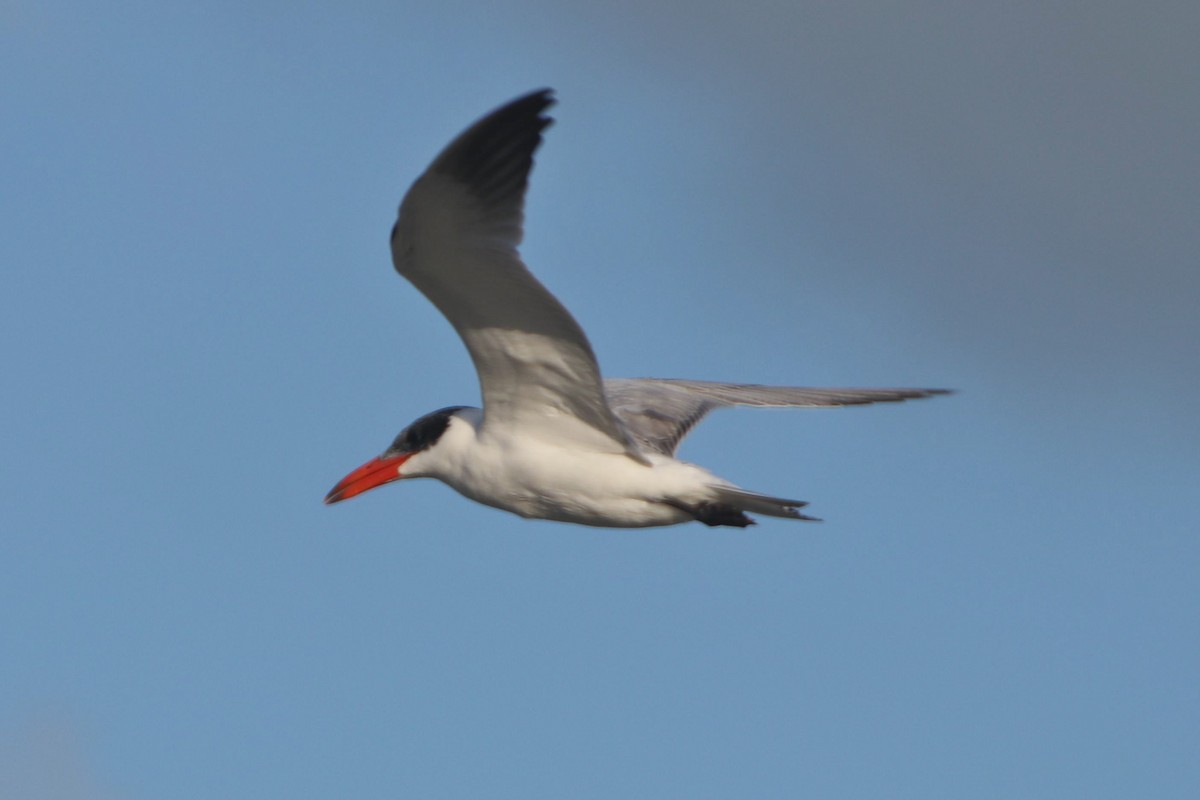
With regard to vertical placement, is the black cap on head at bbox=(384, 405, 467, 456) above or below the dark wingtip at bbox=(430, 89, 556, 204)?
below

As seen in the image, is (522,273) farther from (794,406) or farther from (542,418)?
(794,406)

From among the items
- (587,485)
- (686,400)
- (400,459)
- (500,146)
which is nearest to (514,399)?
(587,485)

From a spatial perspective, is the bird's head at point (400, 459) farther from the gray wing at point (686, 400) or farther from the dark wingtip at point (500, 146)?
the dark wingtip at point (500, 146)

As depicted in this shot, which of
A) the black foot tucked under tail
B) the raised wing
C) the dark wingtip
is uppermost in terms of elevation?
the dark wingtip

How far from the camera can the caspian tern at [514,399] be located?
33.5 feet

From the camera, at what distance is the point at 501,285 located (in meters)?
10.8

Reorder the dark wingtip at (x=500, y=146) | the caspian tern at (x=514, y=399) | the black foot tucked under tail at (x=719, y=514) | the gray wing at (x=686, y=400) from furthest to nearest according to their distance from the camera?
1. the gray wing at (x=686, y=400)
2. the black foot tucked under tail at (x=719, y=514)
3. the caspian tern at (x=514, y=399)
4. the dark wingtip at (x=500, y=146)

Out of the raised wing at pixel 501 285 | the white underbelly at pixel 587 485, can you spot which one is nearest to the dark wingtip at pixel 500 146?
the raised wing at pixel 501 285

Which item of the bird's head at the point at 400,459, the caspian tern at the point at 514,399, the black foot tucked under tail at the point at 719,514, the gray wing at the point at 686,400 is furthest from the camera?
the gray wing at the point at 686,400

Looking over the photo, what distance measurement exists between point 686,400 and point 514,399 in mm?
3137

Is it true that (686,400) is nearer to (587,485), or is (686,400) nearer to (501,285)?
(587,485)

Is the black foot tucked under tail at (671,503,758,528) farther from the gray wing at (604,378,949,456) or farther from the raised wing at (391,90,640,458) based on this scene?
the gray wing at (604,378,949,456)

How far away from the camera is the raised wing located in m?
10.1

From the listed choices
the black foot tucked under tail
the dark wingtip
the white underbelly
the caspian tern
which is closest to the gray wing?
the caspian tern
